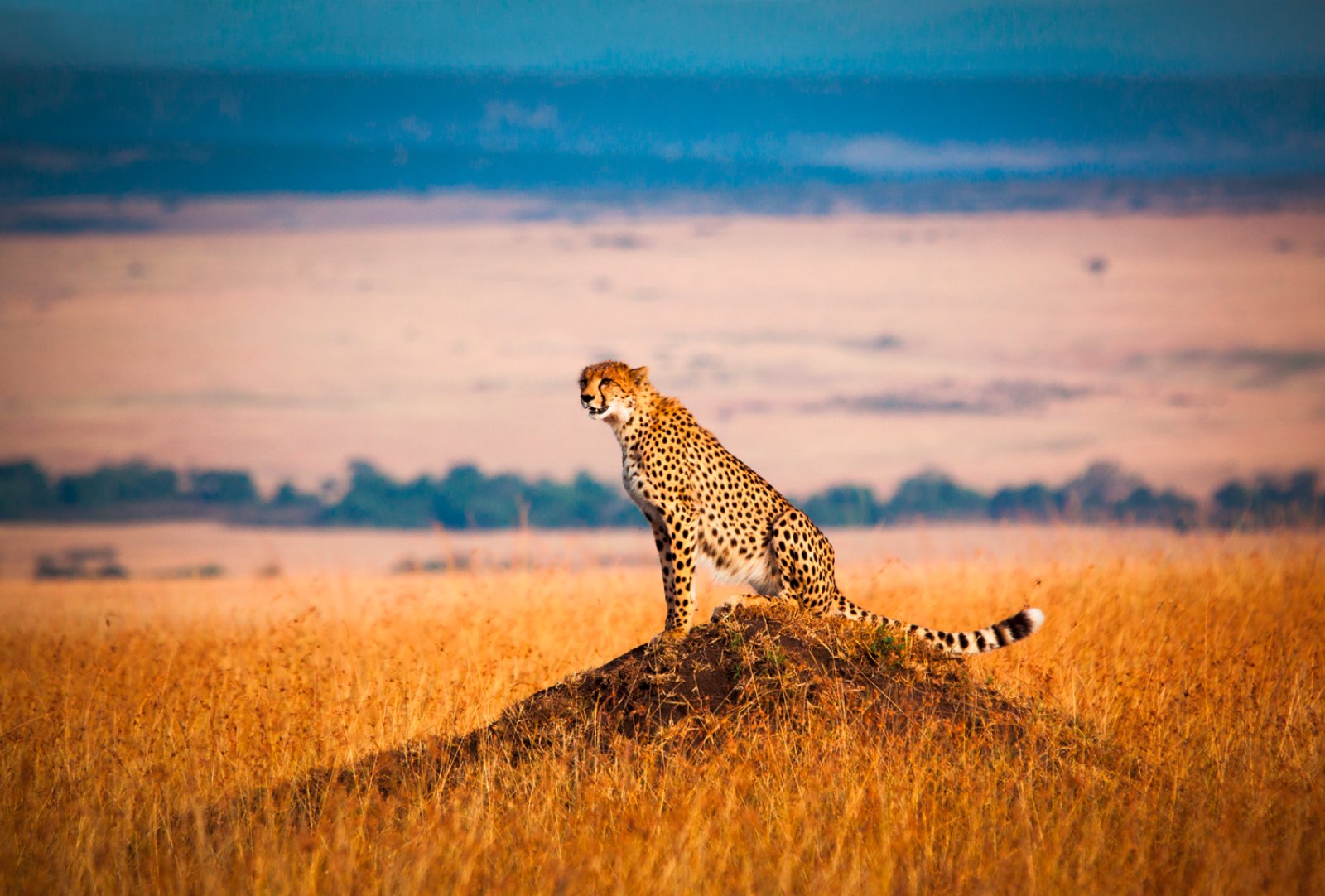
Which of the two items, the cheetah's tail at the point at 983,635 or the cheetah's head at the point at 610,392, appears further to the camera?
the cheetah's head at the point at 610,392

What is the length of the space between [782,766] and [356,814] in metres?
1.89

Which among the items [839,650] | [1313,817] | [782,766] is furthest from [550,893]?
[1313,817]

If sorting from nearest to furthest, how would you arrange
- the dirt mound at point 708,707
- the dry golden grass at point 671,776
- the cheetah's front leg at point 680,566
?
the dry golden grass at point 671,776 < the dirt mound at point 708,707 < the cheetah's front leg at point 680,566

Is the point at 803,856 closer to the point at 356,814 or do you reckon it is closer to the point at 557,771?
the point at 557,771

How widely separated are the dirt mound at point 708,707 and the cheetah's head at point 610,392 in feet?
5.01

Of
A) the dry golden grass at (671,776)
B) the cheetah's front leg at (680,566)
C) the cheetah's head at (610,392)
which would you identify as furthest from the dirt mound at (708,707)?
the cheetah's head at (610,392)

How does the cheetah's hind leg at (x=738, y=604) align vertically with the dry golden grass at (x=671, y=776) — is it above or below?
above

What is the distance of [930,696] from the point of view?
6152mm

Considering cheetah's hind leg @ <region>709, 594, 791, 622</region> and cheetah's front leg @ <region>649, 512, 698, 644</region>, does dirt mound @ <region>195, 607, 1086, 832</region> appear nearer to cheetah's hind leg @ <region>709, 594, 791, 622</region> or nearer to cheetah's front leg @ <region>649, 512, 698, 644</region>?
cheetah's hind leg @ <region>709, 594, 791, 622</region>

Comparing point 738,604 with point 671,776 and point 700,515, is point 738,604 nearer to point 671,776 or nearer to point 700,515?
point 700,515

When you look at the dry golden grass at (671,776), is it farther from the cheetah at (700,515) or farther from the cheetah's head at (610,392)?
the cheetah's head at (610,392)

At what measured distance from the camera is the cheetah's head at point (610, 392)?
7.34 meters

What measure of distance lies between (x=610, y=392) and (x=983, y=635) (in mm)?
2548

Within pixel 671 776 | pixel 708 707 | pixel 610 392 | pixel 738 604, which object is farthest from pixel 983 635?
pixel 610 392
